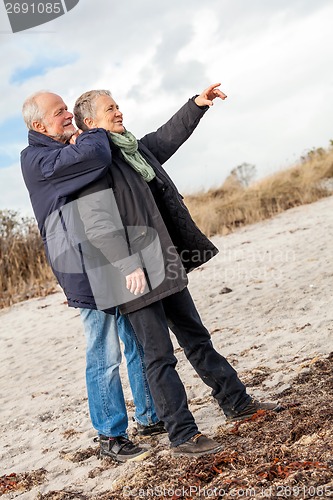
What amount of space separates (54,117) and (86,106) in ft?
0.60

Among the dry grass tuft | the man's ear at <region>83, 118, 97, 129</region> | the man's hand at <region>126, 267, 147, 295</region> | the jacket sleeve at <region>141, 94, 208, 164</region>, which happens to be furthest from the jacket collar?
the dry grass tuft

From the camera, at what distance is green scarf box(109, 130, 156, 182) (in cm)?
393

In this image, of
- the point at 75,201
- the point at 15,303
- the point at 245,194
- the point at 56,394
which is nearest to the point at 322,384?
the point at 75,201

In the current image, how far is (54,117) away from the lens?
13.1 feet

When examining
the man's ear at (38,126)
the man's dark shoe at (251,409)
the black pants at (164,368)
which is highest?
the man's ear at (38,126)

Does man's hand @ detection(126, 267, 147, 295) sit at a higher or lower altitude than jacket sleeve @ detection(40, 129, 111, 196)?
lower

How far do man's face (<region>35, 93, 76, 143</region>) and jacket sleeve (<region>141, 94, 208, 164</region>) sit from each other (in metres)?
0.58

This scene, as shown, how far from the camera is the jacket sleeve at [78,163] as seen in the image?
3.71 m

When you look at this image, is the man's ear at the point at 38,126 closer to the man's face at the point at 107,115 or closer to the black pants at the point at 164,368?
the man's face at the point at 107,115

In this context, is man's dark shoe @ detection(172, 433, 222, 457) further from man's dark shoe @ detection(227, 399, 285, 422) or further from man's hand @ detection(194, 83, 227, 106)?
man's hand @ detection(194, 83, 227, 106)

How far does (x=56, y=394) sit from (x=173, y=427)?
2.69 meters

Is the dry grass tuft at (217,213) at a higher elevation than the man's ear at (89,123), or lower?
lower

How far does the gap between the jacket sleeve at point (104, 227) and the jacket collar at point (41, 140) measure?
30 cm

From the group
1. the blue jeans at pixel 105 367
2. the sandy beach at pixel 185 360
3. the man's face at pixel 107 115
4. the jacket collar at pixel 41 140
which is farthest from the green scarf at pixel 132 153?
the sandy beach at pixel 185 360
